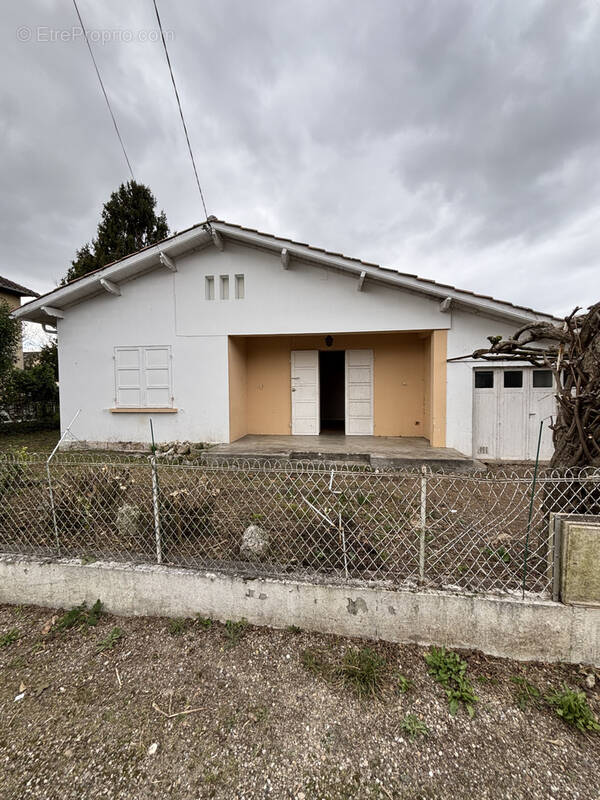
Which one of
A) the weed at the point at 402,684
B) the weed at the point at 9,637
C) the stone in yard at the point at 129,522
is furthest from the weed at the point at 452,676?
the weed at the point at 9,637

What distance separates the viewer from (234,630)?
207 centimetres

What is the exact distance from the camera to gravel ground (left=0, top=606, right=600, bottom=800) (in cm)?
128

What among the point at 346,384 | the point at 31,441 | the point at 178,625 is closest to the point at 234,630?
the point at 178,625

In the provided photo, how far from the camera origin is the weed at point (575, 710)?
149 centimetres

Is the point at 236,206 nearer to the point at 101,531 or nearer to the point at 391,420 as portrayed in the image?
the point at 391,420

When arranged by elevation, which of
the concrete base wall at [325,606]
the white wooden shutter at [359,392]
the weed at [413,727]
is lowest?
the weed at [413,727]

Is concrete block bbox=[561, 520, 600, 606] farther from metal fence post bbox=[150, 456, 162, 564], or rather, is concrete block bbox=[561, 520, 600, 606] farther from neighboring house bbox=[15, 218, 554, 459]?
neighboring house bbox=[15, 218, 554, 459]

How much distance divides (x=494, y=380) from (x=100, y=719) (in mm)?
6960

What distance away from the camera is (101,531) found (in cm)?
288

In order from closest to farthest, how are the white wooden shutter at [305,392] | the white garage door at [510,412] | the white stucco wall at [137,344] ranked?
1. the white garage door at [510,412]
2. the white stucco wall at [137,344]
3. the white wooden shutter at [305,392]

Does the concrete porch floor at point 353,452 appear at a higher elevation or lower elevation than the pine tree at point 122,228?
lower

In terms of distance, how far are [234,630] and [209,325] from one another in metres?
5.87

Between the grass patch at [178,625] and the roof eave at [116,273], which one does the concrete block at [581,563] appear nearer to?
the grass patch at [178,625]

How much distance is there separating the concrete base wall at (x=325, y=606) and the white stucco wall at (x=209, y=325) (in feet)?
15.0
